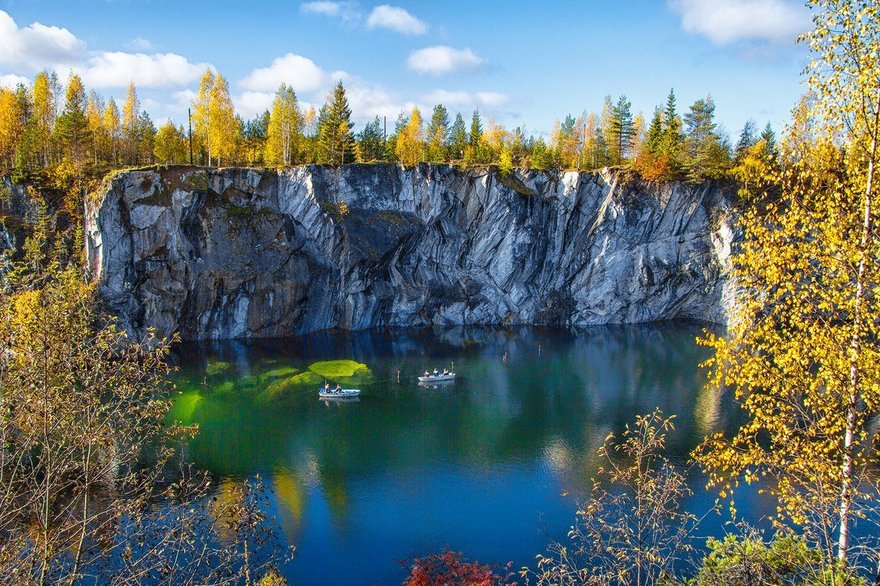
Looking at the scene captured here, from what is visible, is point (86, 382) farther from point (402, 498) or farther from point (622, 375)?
point (622, 375)

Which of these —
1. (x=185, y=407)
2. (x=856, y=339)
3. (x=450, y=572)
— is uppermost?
(x=856, y=339)

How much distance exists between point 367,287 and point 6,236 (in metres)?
33.4

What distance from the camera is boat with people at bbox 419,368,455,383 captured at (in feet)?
151

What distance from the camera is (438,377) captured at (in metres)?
46.5

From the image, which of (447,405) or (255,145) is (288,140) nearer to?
(255,145)

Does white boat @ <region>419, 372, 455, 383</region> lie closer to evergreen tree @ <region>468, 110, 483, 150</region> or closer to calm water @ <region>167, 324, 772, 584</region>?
calm water @ <region>167, 324, 772, 584</region>

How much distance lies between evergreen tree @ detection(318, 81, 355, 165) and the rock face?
186 inches

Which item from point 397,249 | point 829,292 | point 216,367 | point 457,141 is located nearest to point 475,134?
point 457,141

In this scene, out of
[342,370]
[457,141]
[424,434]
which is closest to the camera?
[424,434]

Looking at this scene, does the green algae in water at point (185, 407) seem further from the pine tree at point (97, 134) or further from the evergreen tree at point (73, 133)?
the pine tree at point (97, 134)

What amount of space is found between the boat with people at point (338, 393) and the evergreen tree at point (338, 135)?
31549 mm

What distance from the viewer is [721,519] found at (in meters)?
25.3

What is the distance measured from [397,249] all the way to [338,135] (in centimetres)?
1478

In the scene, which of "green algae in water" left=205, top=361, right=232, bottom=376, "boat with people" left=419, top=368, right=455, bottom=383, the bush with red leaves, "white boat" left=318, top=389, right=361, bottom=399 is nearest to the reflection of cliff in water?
"green algae in water" left=205, top=361, right=232, bottom=376
